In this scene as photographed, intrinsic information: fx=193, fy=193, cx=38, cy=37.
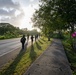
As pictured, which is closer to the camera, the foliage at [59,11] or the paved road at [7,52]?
the paved road at [7,52]

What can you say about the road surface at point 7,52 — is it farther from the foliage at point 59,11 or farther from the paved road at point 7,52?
the foliage at point 59,11

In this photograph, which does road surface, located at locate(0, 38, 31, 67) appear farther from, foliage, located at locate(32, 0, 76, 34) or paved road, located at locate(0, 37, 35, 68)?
foliage, located at locate(32, 0, 76, 34)

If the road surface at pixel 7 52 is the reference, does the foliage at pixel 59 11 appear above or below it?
above

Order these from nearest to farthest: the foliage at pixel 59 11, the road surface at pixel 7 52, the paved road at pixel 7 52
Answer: the paved road at pixel 7 52 < the road surface at pixel 7 52 < the foliage at pixel 59 11

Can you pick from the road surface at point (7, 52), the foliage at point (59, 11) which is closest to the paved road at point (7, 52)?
the road surface at point (7, 52)

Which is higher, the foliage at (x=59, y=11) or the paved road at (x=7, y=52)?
the foliage at (x=59, y=11)

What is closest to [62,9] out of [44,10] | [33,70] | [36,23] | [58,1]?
[58,1]

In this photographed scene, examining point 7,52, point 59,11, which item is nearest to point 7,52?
point 7,52

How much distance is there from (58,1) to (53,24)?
17.1 ft

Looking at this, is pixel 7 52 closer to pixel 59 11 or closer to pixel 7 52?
pixel 7 52

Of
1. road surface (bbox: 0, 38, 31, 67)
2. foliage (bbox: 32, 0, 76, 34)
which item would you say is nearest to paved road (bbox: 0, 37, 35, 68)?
road surface (bbox: 0, 38, 31, 67)

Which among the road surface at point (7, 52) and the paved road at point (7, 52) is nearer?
the paved road at point (7, 52)

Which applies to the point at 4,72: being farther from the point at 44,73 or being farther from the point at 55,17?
the point at 55,17

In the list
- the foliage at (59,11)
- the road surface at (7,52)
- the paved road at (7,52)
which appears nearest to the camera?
the paved road at (7,52)
